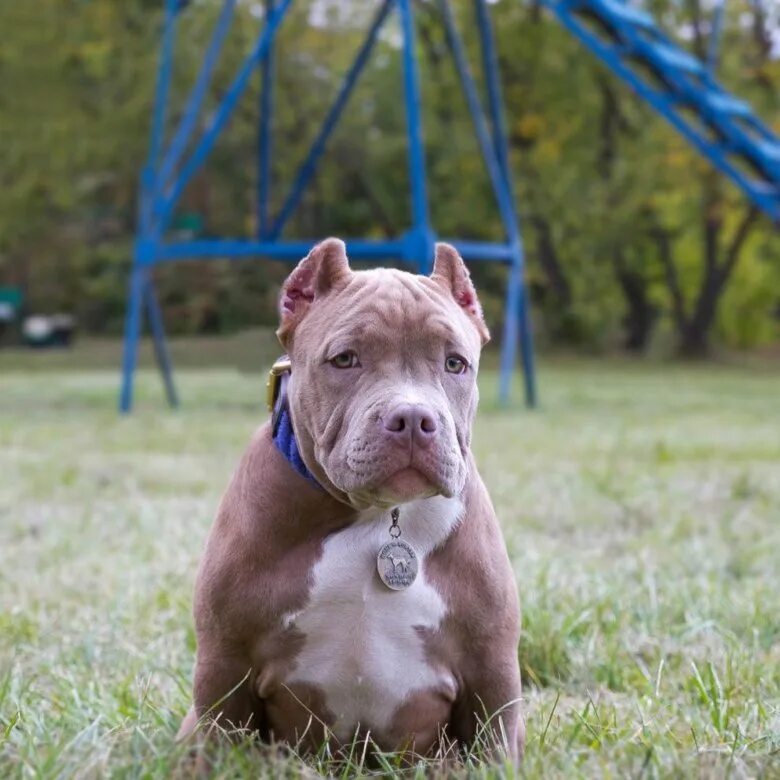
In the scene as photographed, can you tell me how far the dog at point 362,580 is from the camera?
5.61 ft

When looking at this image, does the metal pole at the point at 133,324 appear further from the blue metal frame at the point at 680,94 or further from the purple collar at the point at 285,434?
the purple collar at the point at 285,434

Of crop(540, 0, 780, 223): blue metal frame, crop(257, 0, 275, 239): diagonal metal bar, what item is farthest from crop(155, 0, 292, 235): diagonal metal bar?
crop(540, 0, 780, 223): blue metal frame

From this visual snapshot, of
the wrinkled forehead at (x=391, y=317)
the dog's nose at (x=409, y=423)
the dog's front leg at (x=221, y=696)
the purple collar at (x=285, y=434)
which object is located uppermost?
Result: the wrinkled forehead at (x=391, y=317)

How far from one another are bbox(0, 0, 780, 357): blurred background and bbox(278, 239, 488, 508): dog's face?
16.9m

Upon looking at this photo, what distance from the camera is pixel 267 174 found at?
9.37 meters

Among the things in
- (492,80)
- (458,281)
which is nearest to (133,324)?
(492,80)

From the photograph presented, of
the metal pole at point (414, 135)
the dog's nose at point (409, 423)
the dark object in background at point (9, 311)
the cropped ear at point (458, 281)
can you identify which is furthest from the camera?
the dark object in background at point (9, 311)

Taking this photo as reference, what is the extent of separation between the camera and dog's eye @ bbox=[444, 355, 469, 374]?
1741 millimetres

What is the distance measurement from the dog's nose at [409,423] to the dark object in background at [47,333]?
21.2m

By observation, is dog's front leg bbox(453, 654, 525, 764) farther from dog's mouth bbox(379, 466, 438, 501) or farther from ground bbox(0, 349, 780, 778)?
dog's mouth bbox(379, 466, 438, 501)

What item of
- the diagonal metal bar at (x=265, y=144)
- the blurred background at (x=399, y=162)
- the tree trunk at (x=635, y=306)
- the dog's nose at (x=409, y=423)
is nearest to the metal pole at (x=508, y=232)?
the diagonal metal bar at (x=265, y=144)

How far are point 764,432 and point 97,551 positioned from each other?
506 cm

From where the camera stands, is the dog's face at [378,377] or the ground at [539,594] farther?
the ground at [539,594]

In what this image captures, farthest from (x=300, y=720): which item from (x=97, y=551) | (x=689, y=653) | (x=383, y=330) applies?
(x=97, y=551)
